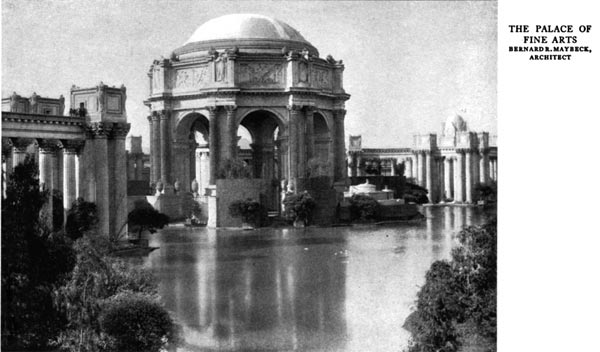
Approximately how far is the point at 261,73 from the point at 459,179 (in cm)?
3785

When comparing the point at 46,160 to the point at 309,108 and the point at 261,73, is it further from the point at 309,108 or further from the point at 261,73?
the point at 309,108

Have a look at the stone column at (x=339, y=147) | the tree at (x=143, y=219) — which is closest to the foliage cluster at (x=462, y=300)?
the tree at (x=143, y=219)

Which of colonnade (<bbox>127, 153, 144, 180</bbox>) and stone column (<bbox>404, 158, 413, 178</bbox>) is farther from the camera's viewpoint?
stone column (<bbox>404, 158, 413, 178</bbox>)

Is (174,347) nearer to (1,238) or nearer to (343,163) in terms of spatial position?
(1,238)

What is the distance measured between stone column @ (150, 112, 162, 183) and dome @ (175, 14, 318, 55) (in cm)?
631

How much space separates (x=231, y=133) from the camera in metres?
55.5

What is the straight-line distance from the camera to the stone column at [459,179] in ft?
278

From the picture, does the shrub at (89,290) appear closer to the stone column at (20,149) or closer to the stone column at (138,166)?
the stone column at (20,149)

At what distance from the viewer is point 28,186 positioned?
49.4 feet

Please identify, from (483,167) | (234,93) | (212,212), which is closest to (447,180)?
(483,167)

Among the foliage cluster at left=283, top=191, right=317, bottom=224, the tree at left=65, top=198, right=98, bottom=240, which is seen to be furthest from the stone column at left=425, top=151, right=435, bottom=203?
the tree at left=65, top=198, right=98, bottom=240

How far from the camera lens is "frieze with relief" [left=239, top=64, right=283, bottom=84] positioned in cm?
5575

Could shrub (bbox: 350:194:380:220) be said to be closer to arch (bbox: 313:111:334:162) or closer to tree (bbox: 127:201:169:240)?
arch (bbox: 313:111:334:162)

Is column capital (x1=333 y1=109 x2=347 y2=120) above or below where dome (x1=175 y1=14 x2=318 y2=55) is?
below
